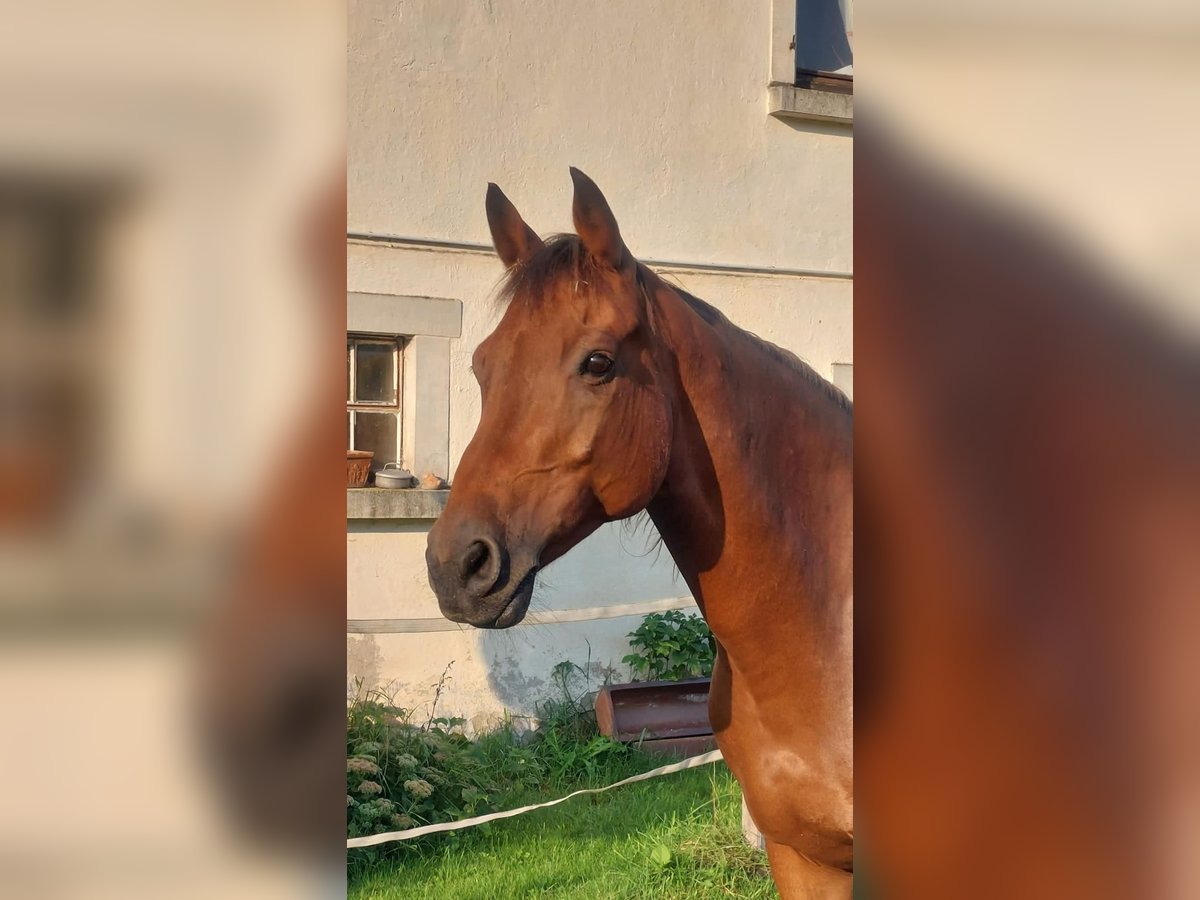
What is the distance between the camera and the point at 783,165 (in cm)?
289

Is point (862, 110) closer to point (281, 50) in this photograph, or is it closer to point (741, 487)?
point (281, 50)

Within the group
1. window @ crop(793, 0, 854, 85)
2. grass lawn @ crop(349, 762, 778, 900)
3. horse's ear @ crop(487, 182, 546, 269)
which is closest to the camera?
horse's ear @ crop(487, 182, 546, 269)

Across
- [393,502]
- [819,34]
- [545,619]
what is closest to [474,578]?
[393,502]

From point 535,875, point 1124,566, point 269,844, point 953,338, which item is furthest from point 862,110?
point 535,875

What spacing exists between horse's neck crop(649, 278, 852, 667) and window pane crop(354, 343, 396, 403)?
1.45 metres

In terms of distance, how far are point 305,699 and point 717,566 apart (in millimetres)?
852

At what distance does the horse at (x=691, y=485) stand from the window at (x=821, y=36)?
1.71 m

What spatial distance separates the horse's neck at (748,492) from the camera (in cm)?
142

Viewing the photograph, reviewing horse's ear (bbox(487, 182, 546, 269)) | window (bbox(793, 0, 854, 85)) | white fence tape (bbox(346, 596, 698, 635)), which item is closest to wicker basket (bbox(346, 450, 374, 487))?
white fence tape (bbox(346, 596, 698, 635))

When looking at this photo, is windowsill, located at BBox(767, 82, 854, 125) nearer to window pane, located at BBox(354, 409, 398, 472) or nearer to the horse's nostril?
window pane, located at BBox(354, 409, 398, 472)

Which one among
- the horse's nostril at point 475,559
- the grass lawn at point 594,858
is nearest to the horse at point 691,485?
the horse's nostril at point 475,559

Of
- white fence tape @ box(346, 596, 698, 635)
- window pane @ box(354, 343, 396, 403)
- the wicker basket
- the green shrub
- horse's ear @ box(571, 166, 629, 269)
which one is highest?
horse's ear @ box(571, 166, 629, 269)

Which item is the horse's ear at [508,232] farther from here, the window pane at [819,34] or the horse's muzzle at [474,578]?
the window pane at [819,34]

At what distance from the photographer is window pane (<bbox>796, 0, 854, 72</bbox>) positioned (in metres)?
2.93
